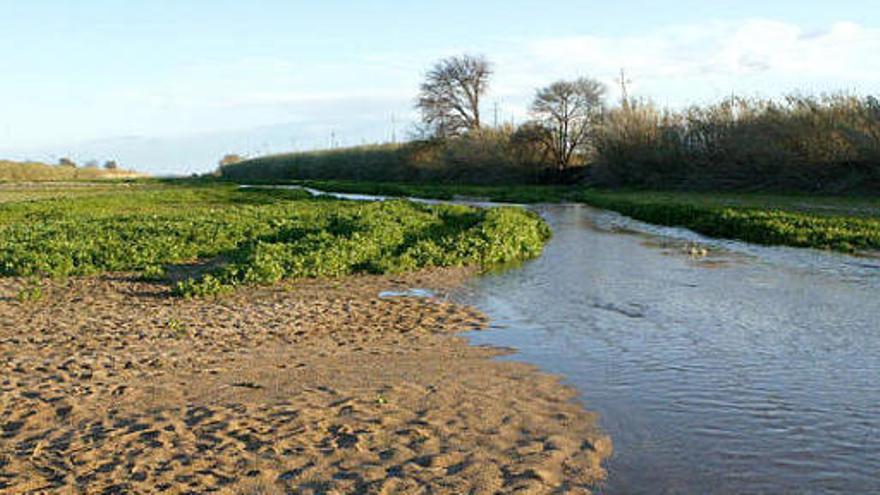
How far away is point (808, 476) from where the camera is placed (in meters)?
5.90

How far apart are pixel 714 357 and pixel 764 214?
17527 mm

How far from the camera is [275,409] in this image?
24.1 feet

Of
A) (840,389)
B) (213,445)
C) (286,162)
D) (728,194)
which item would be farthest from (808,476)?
(286,162)

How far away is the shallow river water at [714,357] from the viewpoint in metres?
6.16

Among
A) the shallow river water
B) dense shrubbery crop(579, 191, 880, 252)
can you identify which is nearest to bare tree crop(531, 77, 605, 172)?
dense shrubbery crop(579, 191, 880, 252)

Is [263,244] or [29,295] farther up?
[263,244]

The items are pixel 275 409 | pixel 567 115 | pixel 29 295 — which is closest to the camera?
pixel 275 409

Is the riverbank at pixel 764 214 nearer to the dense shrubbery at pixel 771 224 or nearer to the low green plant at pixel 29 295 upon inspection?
the dense shrubbery at pixel 771 224

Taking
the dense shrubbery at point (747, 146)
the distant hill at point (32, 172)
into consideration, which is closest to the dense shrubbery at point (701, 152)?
the dense shrubbery at point (747, 146)

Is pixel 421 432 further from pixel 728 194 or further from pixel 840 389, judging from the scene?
pixel 728 194

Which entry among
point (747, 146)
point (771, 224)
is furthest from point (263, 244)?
point (747, 146)

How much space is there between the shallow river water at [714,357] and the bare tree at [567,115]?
4074 cm

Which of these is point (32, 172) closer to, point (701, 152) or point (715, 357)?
point (701, 152)

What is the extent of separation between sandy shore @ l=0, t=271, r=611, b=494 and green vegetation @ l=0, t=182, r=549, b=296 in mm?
3366
